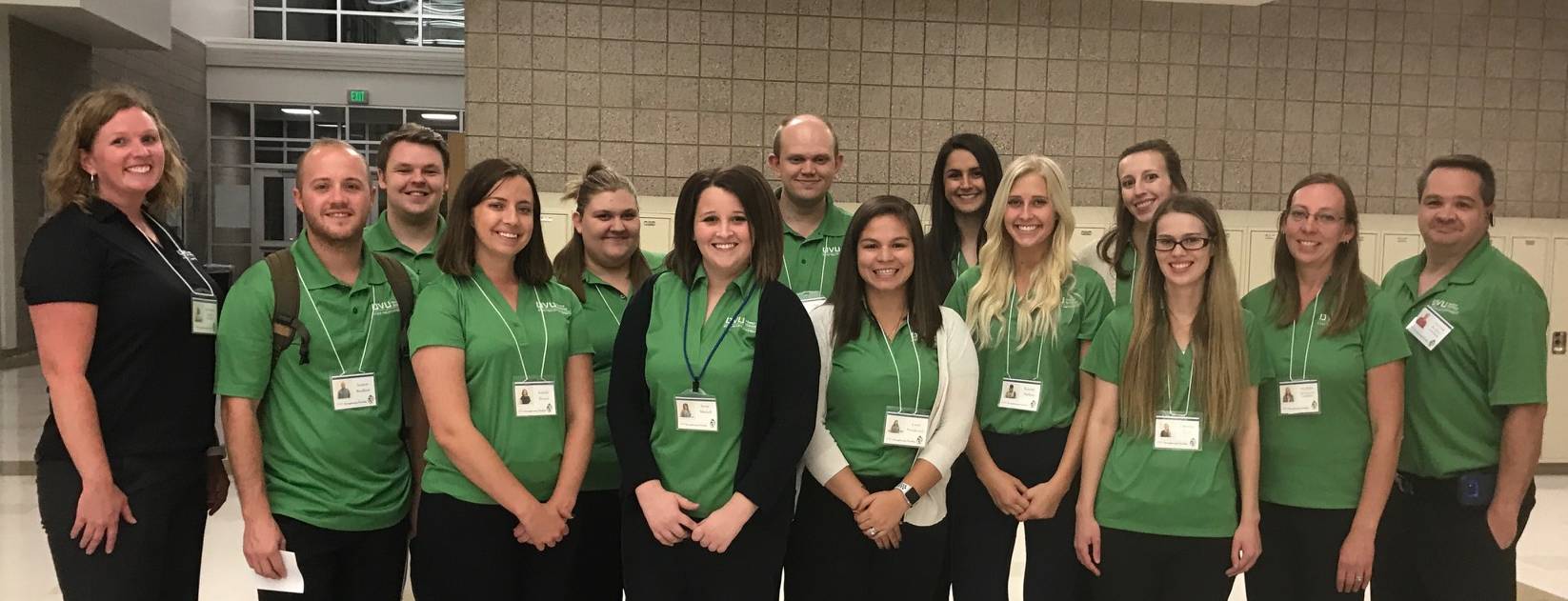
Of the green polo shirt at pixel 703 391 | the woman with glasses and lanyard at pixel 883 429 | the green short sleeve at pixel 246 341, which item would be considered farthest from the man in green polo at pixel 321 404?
the woman with glasses and lanyard at pixel 883 429

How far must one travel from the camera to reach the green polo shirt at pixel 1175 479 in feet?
7.47

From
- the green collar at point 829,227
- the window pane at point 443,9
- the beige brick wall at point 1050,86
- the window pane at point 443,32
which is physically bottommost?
the green collar at point 829,227

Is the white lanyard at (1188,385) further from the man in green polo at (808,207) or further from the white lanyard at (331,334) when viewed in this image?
the white lanyard at (331,334)

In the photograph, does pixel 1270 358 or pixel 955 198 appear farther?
pixel 955 198

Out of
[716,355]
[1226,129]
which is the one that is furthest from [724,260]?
[1226,129]

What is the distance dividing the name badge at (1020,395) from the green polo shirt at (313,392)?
150 cm

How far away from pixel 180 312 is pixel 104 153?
14.7 inches

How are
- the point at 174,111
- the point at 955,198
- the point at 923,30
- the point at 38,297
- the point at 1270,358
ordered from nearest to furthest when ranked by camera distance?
the point at 38,297 → the point at 1270,358 → the point at 955,198 → the point at 923,30 → the point at 174,111

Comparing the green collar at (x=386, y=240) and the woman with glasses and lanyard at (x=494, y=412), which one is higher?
the green collar at (x=386, y=240)

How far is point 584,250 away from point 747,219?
83 cm

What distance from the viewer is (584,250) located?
2879 millimetres

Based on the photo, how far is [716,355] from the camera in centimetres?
215

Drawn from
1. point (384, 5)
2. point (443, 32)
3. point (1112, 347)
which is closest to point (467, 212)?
point (1112, 347)

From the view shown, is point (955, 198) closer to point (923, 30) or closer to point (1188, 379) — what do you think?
point (1188, 379)
